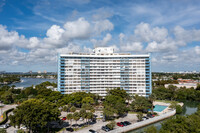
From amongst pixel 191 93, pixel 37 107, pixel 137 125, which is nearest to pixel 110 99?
pixel 137 125

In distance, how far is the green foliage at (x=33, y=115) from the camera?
3662cm

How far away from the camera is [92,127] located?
45.4 metres

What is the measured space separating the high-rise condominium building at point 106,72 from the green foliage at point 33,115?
42.4 metres

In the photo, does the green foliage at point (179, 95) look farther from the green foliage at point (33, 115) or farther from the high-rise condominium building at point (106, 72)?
the green foliage at point (33, 115)

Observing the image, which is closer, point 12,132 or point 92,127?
point 12,132

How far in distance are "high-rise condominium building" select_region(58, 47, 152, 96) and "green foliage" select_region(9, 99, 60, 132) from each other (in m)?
42.4

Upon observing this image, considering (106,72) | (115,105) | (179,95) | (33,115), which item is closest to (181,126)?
(115,105)

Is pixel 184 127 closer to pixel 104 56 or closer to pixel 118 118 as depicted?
pixel 118 118

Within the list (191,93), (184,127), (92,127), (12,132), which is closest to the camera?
(184,127)

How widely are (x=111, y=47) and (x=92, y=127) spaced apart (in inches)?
2316

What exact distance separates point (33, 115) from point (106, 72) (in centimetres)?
5414

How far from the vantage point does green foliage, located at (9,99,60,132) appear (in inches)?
1442

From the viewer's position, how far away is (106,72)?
86.3 m

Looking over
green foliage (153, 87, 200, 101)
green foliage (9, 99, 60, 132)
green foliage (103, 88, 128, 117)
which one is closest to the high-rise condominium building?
green foliage (153, 87, 200, 101)
